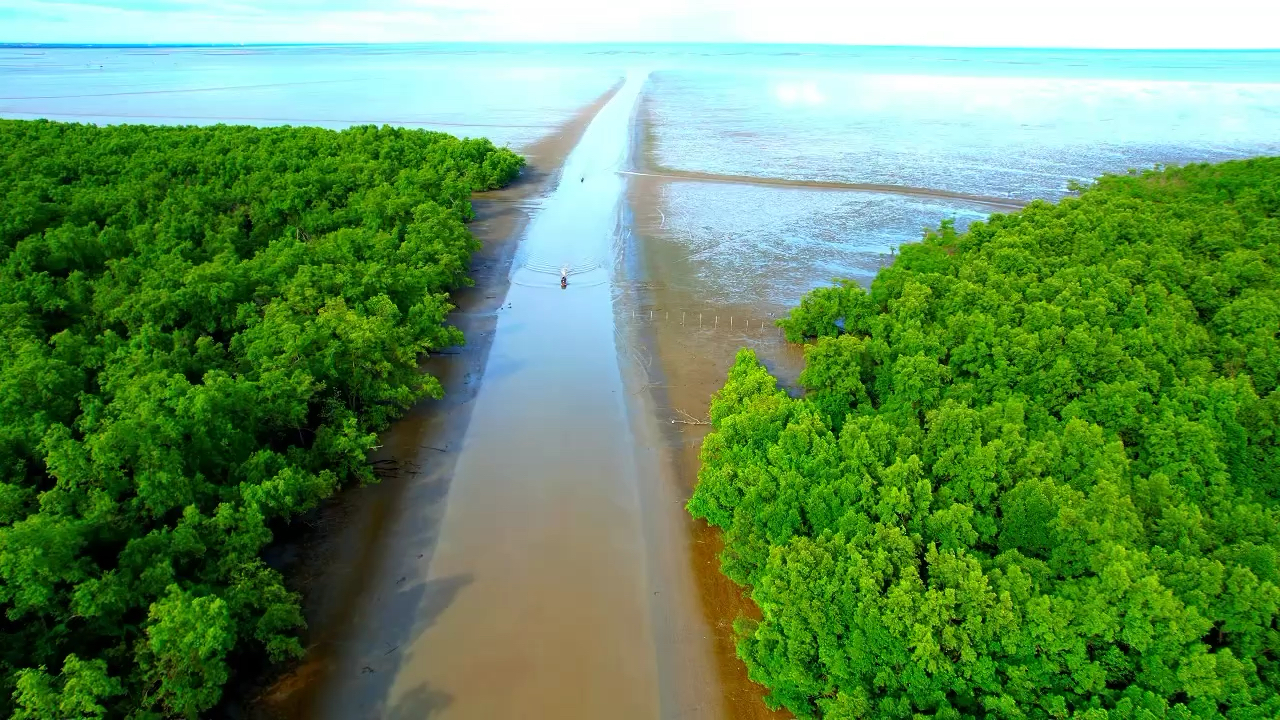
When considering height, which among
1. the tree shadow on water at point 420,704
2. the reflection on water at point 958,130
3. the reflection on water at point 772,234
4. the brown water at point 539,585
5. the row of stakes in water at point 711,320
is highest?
the reflection on water at point 958,130

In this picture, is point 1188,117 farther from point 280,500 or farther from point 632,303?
point 280,500

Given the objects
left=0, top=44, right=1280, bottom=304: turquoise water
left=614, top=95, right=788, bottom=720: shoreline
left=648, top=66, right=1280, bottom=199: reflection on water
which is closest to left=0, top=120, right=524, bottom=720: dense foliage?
left=614, top=95, right=788, bottom=720: shoreline

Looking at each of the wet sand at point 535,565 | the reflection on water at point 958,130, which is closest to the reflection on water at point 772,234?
the reflection on water at point 958,130

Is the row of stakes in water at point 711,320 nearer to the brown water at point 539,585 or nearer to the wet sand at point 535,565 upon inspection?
the wet sand at point 535,565

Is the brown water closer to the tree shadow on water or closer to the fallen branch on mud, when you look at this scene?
the tree shadow on water

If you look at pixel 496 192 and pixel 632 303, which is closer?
pixel 632 303

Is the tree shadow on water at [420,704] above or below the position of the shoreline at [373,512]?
below

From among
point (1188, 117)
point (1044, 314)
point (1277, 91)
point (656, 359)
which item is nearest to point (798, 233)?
point (656, 359)
